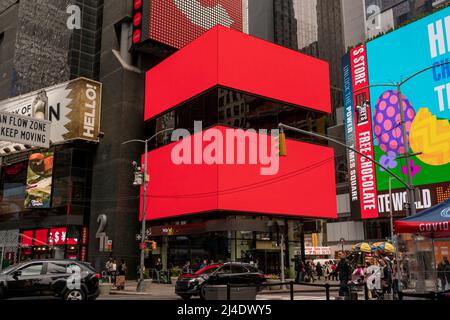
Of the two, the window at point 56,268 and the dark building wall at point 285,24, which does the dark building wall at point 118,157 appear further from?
the dark building wall at point 285,24

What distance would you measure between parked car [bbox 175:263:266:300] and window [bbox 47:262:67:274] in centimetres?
753

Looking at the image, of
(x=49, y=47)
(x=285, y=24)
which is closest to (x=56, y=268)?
(x=49, y=47)

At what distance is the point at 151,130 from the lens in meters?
44.2

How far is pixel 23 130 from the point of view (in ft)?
30.0

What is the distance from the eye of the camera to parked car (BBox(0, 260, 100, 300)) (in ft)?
49.2

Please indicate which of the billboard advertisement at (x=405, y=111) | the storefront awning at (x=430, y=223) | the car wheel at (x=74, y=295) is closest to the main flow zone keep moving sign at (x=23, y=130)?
the car wheel at (x=74, y=295)

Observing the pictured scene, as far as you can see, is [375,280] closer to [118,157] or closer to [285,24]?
[118,157]

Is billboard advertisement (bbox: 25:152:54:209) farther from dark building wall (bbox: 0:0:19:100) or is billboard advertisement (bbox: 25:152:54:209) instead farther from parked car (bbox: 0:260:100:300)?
parked car (bbox: 0:260:100:300)

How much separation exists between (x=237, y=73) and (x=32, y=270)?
24291mm

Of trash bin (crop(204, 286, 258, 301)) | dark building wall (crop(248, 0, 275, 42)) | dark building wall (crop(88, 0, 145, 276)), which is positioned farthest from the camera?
dark building wall (crop(248, 0, 275, 42))

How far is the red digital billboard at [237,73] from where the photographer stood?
1411 inches

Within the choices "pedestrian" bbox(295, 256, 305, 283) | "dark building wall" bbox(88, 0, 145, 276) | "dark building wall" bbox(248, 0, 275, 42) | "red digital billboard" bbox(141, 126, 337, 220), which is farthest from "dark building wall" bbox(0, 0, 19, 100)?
"dark building wall" bbox(248, 0, 275, 42)

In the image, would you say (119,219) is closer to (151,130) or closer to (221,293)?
(151,130)

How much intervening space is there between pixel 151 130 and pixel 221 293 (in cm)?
3142
